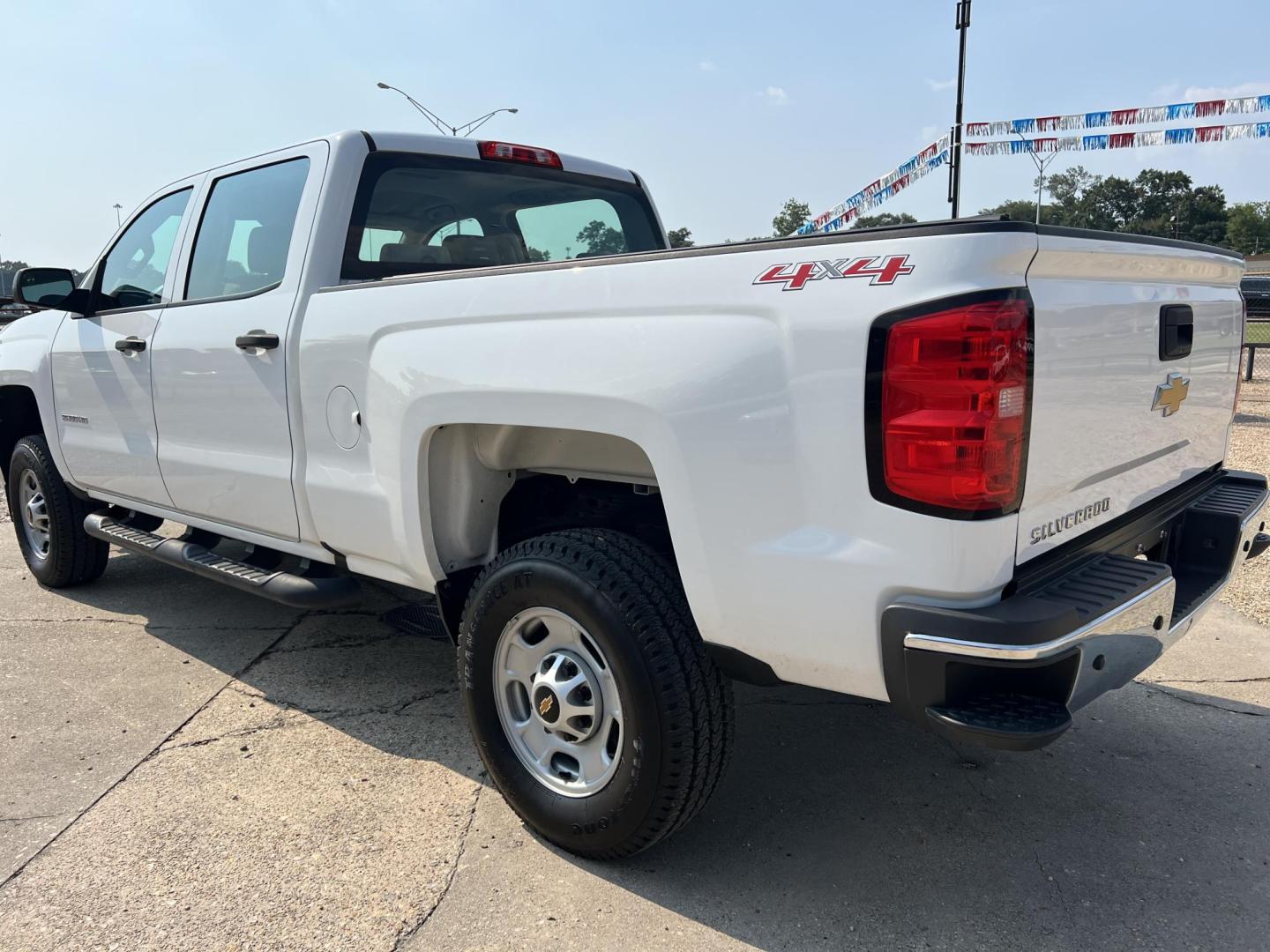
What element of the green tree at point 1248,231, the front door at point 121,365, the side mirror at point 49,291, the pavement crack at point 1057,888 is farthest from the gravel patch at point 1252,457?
the green tree at point 1248,231

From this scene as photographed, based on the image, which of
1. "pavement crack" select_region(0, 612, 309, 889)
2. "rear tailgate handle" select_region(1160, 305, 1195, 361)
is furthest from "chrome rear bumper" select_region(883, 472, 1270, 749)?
"pavement crack" select_region(0, 612, 309, 889)

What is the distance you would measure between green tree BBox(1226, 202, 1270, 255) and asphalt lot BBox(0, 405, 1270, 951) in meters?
93.1

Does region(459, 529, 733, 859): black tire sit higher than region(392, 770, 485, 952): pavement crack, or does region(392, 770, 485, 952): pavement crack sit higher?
region(459, 529, 733, 859): black tire

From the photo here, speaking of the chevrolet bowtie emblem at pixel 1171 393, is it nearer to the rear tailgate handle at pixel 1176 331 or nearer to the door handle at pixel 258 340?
the rear tailgate handle at pixel 1176 331

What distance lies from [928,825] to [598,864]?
0.99 meters

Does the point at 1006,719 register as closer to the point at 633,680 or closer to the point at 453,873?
the point at 633,680

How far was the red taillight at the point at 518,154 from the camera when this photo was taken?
3.90 m

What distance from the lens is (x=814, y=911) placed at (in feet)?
7.98

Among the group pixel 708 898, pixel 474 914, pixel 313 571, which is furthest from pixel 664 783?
pixel 313 571

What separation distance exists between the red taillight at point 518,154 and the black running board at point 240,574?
1806 mm

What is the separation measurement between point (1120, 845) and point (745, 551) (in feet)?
5.08

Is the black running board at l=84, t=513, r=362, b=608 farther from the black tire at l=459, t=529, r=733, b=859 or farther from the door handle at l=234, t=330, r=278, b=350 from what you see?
the black tire at l=459, t=529, r=733, b=859

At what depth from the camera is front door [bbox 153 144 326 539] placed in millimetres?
3363

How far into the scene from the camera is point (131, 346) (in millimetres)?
4082
